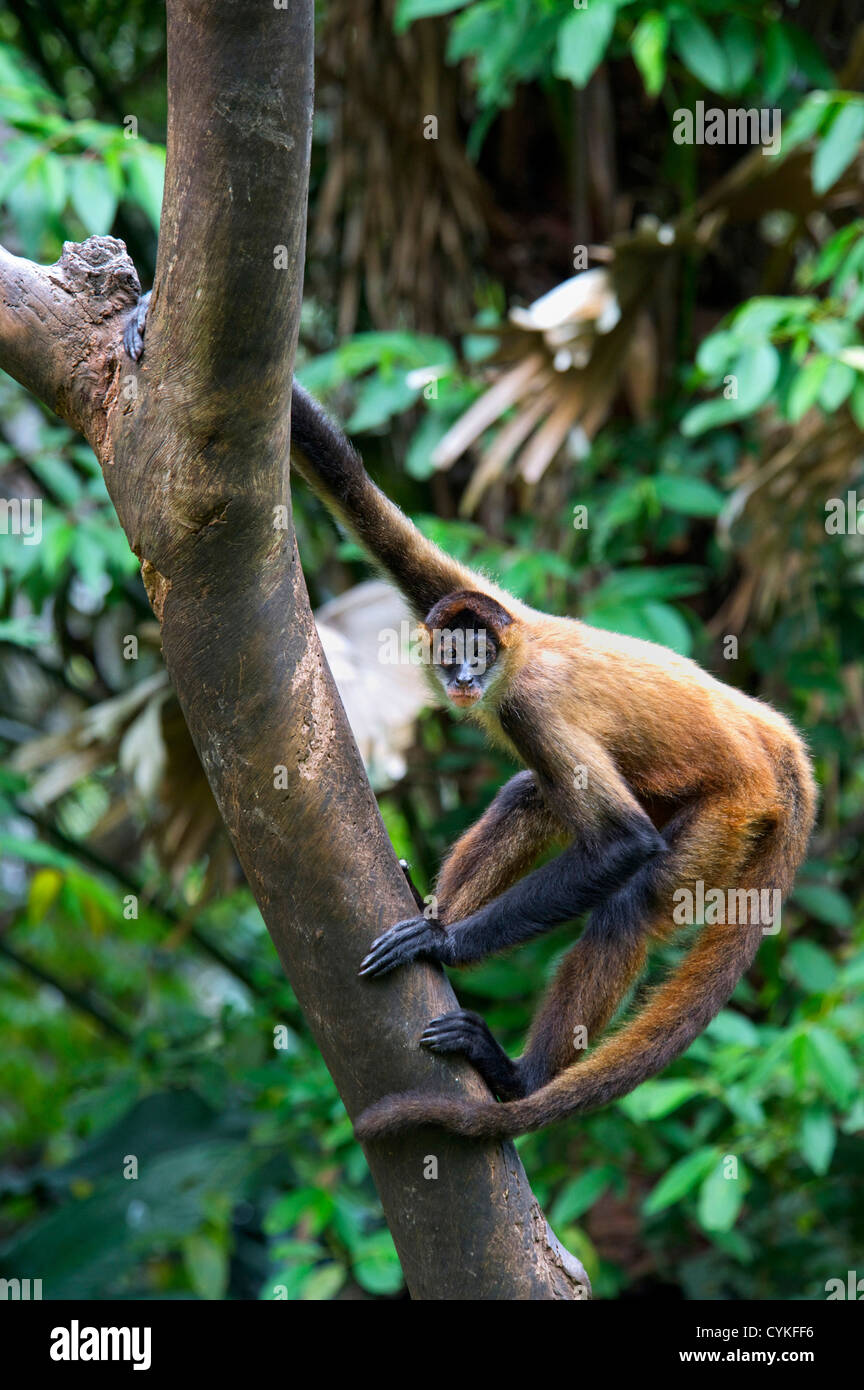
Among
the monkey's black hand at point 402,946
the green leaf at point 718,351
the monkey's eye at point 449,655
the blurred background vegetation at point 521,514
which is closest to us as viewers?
the monkey's black hand at point 402,946

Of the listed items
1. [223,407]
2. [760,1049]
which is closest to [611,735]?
[223,407]

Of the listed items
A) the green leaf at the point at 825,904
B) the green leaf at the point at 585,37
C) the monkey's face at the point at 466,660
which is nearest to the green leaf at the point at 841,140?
the green leaf at the point at 585,37

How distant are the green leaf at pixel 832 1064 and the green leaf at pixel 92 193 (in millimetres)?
3727

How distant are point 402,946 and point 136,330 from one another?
4.87 feet

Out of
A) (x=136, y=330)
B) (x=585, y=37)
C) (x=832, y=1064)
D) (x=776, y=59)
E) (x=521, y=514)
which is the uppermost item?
(x=776, y=59)

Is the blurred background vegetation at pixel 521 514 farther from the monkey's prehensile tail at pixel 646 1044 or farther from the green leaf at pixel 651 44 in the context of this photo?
the monkey's prehensile tail at pixel 646 1044

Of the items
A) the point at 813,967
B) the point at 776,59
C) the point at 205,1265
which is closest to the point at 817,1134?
the point at 813,967

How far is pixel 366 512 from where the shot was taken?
12.2 ft

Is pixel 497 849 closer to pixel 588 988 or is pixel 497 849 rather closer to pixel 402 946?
pixel 588 988

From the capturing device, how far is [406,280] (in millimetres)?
6953

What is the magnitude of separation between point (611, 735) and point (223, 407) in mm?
1650

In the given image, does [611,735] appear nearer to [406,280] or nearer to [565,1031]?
[565,1031]

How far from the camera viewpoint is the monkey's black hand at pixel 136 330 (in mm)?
2729
